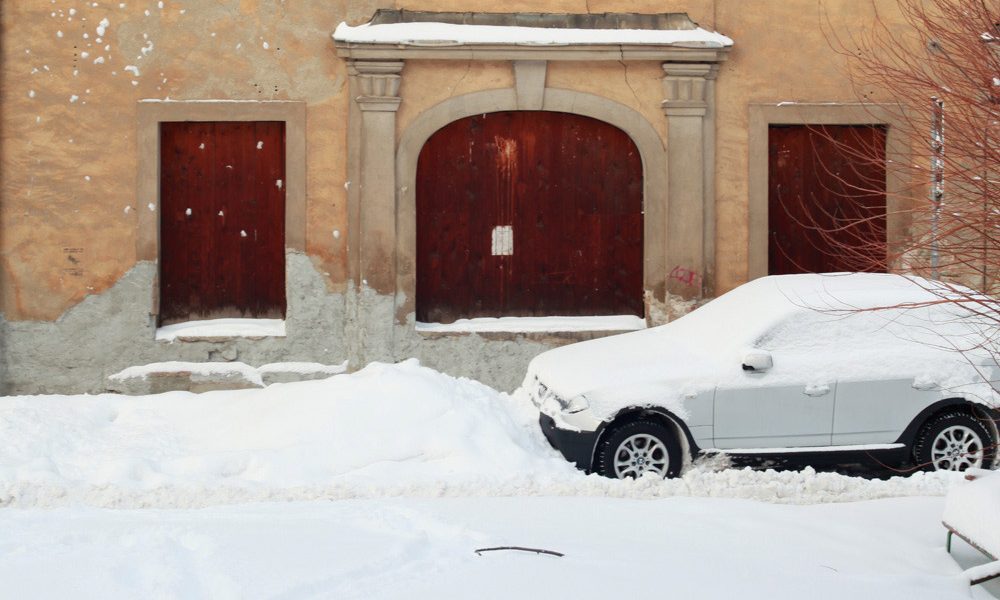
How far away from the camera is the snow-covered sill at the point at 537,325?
11.4 m

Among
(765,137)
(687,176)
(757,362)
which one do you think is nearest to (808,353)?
(757,362)

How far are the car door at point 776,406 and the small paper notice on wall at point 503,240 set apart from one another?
418 centimetres

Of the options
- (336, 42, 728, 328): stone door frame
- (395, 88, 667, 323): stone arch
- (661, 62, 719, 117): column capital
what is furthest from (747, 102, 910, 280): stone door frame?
(395, 88, 667, 323): stone arch

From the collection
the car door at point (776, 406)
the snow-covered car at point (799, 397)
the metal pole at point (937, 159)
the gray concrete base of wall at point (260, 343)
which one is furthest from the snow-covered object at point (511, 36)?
the metal pole at point (937, 159)

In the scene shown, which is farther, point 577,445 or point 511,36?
point 511,36

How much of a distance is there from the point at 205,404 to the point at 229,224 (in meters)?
2.20

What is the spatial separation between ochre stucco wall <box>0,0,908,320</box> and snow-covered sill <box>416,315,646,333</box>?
1238 mm

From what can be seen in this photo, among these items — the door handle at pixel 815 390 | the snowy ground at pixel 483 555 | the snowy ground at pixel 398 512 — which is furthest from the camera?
the door handle at pixel 815 390

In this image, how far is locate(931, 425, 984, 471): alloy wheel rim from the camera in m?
8.08

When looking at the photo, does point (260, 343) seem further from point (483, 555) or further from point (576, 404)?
point (483, 555)

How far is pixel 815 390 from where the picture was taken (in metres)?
7.93

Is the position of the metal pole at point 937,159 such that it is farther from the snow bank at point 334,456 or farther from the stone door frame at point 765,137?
the stone door frame at point 765,137

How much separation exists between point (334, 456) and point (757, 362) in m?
3.09

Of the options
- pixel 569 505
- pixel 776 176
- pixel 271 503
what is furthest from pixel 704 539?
pixel 776 176
